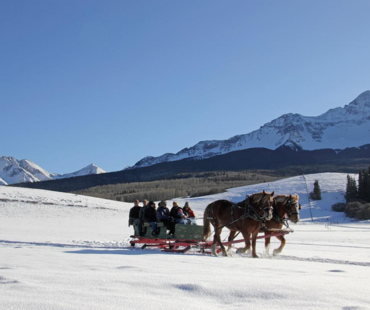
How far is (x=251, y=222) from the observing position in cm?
1225

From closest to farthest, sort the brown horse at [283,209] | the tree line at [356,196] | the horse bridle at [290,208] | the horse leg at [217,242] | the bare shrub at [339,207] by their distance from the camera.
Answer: the horse leg at [217,242]
the horse bridle at [290,208]
the brown horse at [283,209]
the tree line at [356,196]
the bare shrub at [339,207]

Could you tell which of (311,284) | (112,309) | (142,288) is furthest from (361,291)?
(112,309)

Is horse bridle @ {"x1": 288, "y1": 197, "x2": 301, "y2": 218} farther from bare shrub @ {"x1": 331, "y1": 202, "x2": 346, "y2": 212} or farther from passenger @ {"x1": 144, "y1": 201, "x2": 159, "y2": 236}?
bare shrub @ {"x1": 331, "y1": 202, "x2": 346, "y2": 212}

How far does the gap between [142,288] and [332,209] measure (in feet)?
244

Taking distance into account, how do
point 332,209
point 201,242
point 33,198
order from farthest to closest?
point 332,209 < point 33,198 < point 201,242

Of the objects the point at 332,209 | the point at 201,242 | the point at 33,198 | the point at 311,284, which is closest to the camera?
the point at 311,284

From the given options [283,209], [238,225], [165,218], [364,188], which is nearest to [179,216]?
[165,218]

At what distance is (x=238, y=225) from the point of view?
1273cm

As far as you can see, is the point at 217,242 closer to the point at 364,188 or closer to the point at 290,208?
the point at 290,208

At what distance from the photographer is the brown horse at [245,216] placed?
12047 mm

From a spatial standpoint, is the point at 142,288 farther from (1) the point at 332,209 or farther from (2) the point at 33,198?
(1) the point at 332,209

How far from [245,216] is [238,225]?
0.60 meters

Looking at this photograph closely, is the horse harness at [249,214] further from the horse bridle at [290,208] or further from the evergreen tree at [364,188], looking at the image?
the evergreen tree at [364,188]

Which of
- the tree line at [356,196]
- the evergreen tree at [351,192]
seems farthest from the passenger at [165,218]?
the evergreen tree at [351,192]
